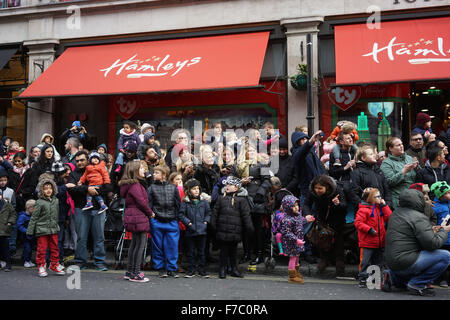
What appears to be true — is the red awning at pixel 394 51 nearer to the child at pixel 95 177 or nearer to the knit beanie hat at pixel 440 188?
the knit beanie hat at pixel 440 188

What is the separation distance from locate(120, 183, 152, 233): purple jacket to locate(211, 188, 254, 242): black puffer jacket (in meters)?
1.11

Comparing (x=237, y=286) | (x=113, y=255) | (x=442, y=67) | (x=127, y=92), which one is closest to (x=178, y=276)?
(x=237, y=286)

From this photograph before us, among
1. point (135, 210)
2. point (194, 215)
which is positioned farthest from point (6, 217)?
point (194, 215)

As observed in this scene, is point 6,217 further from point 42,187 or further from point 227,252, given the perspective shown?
point 227,252

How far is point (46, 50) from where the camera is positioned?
13.4 meters

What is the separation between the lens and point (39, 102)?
13344 millimetres

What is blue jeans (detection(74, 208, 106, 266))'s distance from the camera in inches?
319

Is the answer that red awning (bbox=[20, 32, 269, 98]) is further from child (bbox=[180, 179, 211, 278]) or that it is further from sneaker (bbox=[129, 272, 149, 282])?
sneaker (bbox=[129, 272, 149, 282])

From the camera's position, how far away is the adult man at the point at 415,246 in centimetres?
602

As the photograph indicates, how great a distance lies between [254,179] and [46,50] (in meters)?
8.37

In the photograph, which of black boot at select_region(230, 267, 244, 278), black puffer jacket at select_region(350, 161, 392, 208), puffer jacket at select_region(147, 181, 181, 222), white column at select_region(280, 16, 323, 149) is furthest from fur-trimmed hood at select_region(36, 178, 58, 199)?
white column at select_region(280, 16, 323, 149)

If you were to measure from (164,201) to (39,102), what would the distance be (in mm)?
7591

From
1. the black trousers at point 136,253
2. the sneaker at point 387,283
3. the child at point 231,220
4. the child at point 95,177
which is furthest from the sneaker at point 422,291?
the child at point 95,177

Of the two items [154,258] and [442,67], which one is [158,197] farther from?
[442,67]
